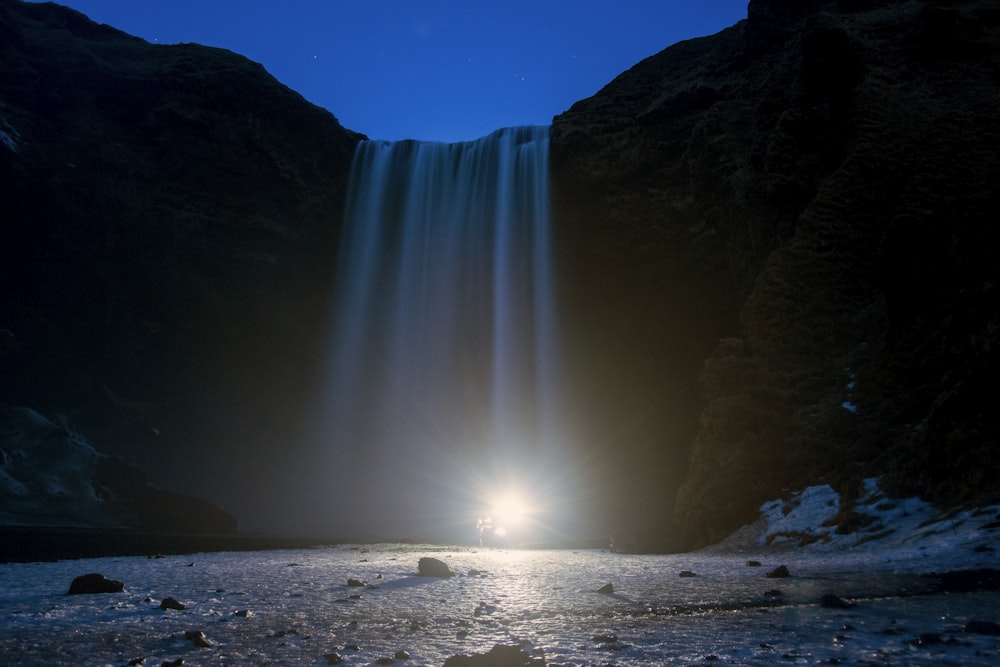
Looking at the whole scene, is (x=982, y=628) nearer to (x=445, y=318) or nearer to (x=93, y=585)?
(x=93, y=585)

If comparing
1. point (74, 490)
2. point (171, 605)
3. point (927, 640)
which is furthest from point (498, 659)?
point (74, 490)

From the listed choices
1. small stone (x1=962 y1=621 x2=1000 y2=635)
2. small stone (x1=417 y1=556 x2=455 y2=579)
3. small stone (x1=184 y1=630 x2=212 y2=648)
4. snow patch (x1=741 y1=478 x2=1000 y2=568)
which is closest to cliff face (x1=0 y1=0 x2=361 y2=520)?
small stone (x1=417 y1=556 x2=455 y2=579)

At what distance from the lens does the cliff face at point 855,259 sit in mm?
10759

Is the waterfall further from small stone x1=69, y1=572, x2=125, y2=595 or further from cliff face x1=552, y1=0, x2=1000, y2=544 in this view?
small stone x1=69, y1=572, x2=125, y2=595

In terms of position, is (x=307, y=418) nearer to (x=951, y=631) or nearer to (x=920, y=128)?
(x=920, y=128)

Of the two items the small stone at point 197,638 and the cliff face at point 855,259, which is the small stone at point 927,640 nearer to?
the small stone at point 197,638

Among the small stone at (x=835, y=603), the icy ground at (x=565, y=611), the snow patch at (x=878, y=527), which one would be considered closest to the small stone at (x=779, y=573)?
the icy ground at (x=565, y=611)

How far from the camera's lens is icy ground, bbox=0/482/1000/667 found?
3.71m

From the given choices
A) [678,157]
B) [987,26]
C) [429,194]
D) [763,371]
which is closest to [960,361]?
[763,371]

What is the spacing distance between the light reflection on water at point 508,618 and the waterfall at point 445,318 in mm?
30158

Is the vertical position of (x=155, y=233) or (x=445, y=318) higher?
(x=155, y=233)

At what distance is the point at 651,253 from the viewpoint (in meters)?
32.1

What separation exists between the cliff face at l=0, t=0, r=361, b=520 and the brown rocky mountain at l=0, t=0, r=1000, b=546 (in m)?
0.16

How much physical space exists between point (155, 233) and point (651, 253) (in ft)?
97.2
